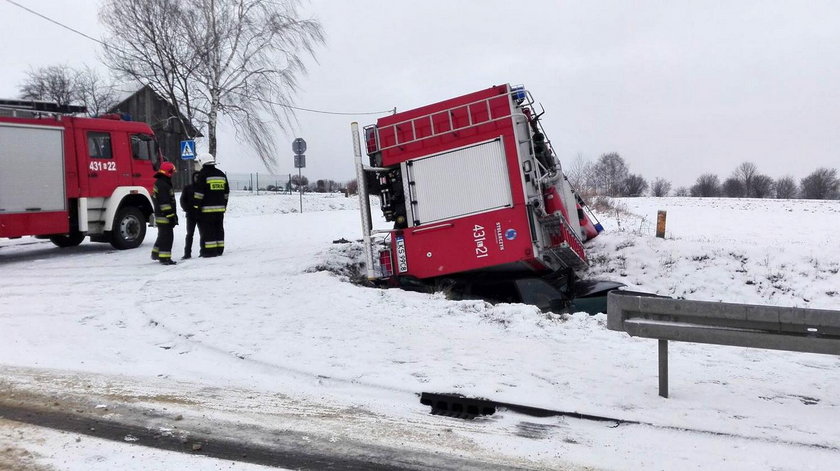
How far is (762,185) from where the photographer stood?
86.9 m

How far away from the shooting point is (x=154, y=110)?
4100 cm

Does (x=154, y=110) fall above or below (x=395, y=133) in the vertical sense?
above

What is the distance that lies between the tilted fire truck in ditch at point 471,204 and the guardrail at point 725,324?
12.1 feet

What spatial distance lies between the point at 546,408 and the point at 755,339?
4.99ft

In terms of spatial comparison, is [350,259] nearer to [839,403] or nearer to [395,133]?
[395,133]

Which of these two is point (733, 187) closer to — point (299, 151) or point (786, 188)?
point (786, 188)

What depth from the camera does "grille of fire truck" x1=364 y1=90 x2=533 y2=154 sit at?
8.57 meters

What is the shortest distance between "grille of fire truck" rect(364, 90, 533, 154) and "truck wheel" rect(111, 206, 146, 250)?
6775 mm

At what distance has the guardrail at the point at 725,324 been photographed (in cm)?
419

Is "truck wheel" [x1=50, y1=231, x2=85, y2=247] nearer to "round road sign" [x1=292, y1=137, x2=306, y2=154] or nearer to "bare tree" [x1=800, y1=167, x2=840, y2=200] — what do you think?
"round road sign" [x1=292, y1=137, x2=306, y2=154]

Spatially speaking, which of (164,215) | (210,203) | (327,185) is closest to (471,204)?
(210,203)

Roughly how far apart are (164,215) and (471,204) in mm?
5613

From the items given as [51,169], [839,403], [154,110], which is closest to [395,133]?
[839,403]

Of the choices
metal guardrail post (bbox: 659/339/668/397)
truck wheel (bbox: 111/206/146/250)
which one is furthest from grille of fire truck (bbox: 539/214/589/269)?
truck wheel (bbox: 111/206/146/250)
